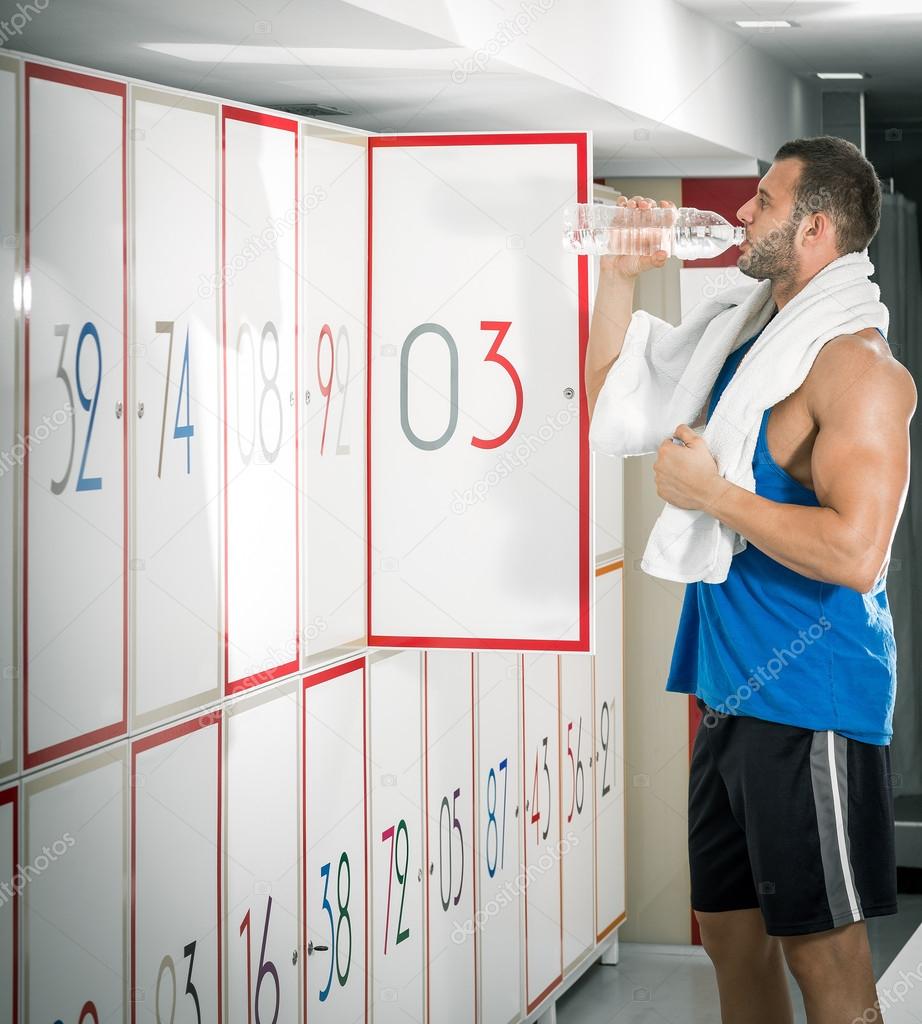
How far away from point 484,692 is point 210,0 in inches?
54.0

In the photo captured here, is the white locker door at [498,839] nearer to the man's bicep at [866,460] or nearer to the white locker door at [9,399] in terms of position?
the man's bicep at [866,460]

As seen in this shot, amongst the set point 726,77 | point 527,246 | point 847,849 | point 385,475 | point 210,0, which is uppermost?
point 726,77

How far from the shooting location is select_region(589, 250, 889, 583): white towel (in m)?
1.72

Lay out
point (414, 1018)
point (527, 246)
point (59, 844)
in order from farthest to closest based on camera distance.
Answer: point (414, 1018) → point (527, 246) → point (59, 844)

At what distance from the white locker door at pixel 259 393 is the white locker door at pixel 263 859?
0.06 metres

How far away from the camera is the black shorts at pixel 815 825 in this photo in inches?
68.3

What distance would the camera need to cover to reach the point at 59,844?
58.0 inches

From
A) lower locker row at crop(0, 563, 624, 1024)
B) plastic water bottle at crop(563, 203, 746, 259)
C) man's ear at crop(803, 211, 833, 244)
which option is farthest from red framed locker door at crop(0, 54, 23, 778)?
man's ear at crop(803, 211, 833, 244)

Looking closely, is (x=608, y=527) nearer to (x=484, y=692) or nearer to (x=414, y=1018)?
(x=484, y=692)

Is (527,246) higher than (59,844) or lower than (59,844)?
higher

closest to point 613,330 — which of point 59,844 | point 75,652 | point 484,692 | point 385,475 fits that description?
point 385,475

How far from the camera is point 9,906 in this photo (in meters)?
1.40

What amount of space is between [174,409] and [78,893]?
61 centimetres

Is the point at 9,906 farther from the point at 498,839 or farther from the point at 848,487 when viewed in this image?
the point at 498,839
